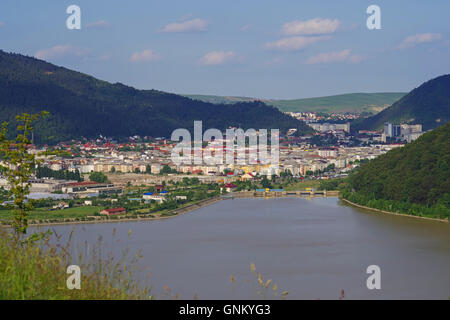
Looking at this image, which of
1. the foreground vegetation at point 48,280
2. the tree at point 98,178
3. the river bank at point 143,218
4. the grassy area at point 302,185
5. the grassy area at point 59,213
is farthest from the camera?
the tree at point 98,178

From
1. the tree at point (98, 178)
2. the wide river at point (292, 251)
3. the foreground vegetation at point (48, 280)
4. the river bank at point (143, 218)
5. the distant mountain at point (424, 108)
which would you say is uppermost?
the distant mountain at point (424, 108)

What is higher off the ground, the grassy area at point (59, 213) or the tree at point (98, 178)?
the tree at point (98, 178)

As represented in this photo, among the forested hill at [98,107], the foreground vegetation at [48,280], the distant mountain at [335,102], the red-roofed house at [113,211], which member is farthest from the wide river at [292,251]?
the distant mountain at [335,102]

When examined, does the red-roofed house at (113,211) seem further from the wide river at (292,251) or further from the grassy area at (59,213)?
the wide river at (292,251)

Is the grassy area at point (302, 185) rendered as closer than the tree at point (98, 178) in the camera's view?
Yes

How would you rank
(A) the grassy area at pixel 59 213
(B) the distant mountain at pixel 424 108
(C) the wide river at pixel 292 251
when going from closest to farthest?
(C) the wide river at pixel 292 251
(A) the grassy area at pixel 59 213
(B) the distant mountain at pixel 424 108

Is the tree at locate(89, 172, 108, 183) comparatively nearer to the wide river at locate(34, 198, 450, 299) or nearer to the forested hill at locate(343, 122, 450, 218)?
the wide river at locate(34, 198, 450, 299)
